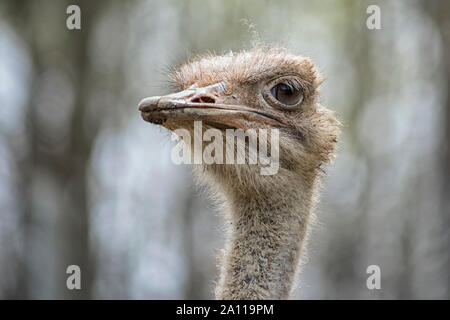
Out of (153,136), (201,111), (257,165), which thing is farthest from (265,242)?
(153,136)

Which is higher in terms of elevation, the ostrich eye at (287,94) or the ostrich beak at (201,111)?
the ostrich eye at (287,94)

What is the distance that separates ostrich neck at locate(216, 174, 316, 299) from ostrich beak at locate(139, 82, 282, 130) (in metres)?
0.37

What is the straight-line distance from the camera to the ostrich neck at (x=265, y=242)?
9.91 ft

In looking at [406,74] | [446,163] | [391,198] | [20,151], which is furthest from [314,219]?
[391,198]

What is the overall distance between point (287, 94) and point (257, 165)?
0.40 m

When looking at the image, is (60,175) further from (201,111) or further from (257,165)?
(201,111)

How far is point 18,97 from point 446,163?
6.84 metres

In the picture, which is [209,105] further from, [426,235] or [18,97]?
[18,97]

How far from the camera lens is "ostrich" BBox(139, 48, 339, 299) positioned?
302cm

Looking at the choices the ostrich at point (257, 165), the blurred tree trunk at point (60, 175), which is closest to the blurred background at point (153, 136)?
the blurred tree trunk at point (60, 175)

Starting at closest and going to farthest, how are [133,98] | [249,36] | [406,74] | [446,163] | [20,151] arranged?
1. [249,36]
2. [446,163]
3. [20,151]
4. [406,74]
5. [133,98]

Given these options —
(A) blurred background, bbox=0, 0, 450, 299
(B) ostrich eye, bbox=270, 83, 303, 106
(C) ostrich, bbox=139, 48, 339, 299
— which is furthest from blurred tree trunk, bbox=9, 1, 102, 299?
(B) ostrich eye, bbox=270, 83, 303, 106

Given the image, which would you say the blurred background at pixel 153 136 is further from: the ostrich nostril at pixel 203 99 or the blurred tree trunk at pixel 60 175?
the ostrich nostril at pixel 203 99

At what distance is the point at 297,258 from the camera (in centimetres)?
319
